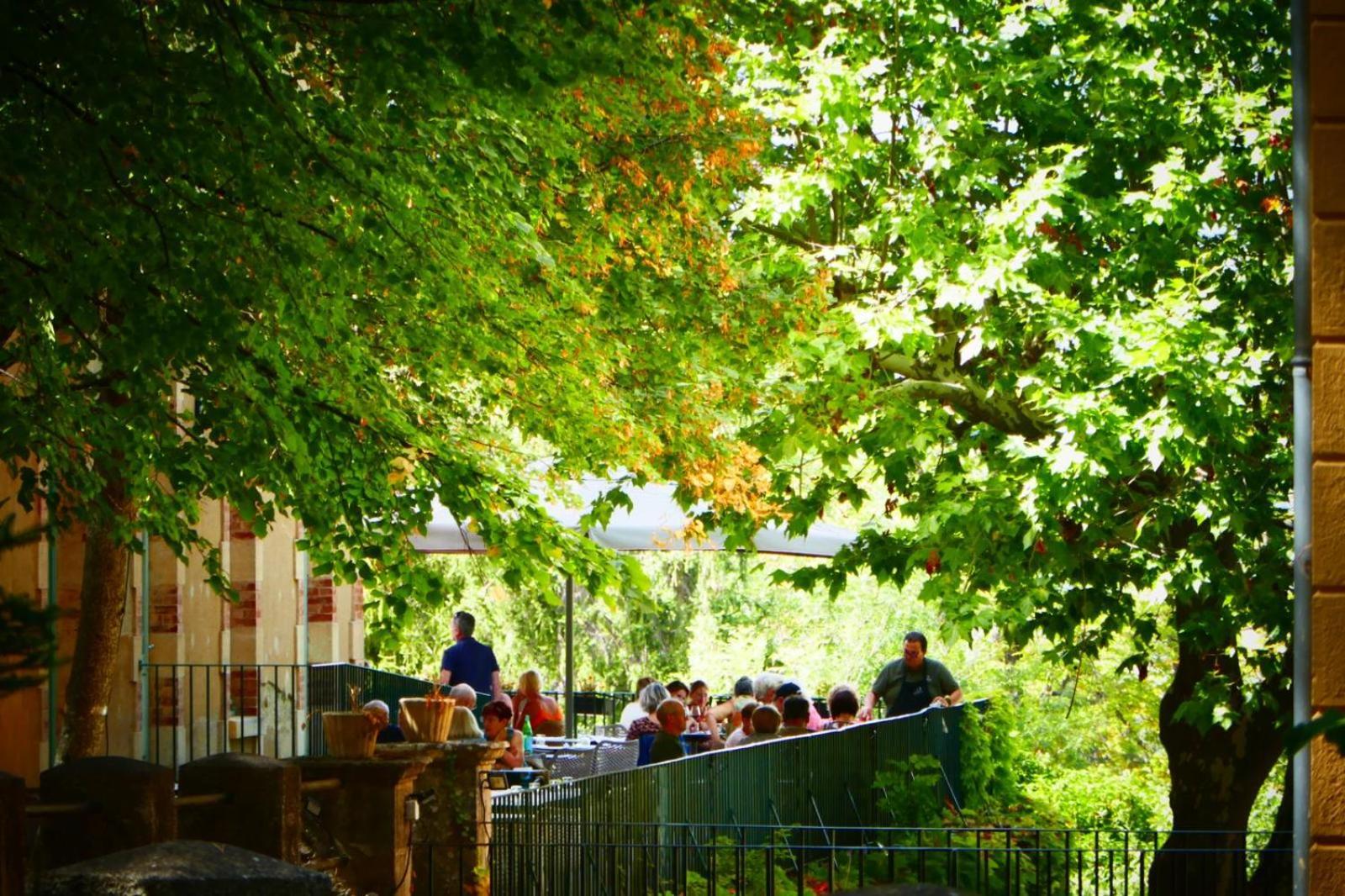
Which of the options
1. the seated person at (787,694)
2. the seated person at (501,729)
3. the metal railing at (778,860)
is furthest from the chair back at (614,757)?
the seated person at (787,694)

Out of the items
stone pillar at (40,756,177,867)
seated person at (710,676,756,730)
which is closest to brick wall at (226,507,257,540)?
seated person at (710,676,756,730)

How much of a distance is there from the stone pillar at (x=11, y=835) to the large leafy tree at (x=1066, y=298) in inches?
315

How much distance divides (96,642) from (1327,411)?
7.64 metres

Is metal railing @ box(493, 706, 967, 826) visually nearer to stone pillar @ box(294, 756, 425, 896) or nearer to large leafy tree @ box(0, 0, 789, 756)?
stone pillar @ box(294, 756, 425, 896)

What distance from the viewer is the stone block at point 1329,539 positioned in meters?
4.87

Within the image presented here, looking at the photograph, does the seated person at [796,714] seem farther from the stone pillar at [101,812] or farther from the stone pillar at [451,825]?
the stone pillar at [101,812]

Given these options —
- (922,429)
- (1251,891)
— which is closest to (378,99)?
(922,429)

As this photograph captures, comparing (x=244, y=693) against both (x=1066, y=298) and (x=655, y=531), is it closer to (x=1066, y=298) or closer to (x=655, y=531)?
(x=655, y=531)

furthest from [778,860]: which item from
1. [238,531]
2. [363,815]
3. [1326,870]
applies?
[1326,870]

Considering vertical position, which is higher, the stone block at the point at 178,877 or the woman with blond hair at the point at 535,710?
the stone block at the point at 178,877

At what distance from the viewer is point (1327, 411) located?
195 inches

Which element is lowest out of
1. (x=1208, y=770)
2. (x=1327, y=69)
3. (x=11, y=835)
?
(x=1208, y=770)

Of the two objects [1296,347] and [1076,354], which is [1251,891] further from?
[1296,347]

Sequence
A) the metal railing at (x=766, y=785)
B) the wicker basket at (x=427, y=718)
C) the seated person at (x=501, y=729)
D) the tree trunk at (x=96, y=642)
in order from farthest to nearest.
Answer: the seated person at (x=501, y=729) < the tree trunk at (x=96, y=642) < the metal railing at (x=766, y=785) < the wicker basket at (x=427, y=718)
